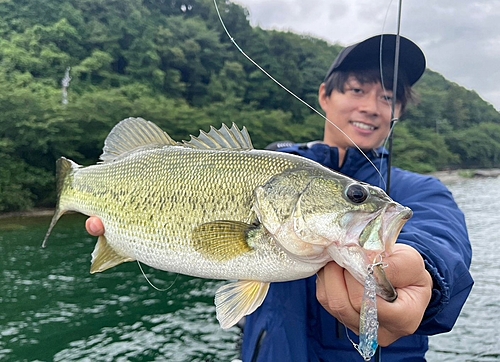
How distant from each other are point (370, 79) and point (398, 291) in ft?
5.87

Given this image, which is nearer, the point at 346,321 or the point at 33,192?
the point at 346,321

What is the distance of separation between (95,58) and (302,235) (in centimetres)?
4057

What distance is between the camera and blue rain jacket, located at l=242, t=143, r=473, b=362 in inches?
74.7

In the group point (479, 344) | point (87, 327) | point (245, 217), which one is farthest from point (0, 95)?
point (245, 217)

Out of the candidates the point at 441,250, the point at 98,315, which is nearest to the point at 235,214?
the point at 441,250

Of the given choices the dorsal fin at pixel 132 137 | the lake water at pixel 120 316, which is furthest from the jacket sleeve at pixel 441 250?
the lake water at pixel 120 316

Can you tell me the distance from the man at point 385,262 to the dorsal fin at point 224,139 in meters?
0.73

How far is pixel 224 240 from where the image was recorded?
189 cm

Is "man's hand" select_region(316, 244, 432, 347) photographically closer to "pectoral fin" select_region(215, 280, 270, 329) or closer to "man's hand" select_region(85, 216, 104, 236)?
"pectoral fin" select_region(215, 280, 270, 329)

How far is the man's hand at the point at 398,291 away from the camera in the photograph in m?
1.58

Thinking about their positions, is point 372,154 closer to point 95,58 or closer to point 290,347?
point 290,347

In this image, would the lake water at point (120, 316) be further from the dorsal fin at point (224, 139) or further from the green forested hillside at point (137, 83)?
the green forested hillside at point (137, 83)

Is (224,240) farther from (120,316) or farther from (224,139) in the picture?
(120,316)

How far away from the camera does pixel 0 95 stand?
23.5m
